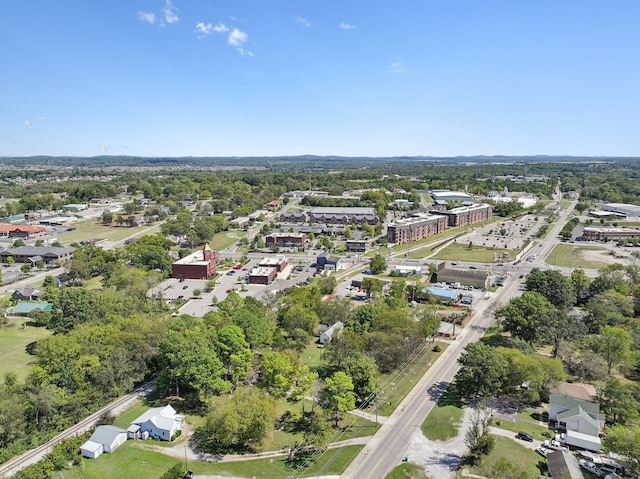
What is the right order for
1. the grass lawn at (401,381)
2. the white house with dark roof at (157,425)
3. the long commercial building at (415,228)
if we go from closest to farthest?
the white house with dark roof at (157,425), the grass lawn at (401,381), the long commercial building at (415,228)

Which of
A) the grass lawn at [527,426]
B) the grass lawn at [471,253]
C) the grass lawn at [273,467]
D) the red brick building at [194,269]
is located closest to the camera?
the grass lawn at [273,467]

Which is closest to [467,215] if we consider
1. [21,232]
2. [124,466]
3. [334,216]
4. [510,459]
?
[334,216]

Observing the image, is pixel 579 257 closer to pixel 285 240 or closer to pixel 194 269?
pixel 285 240

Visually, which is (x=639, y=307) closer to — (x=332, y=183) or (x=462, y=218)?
(x=462, y=218)

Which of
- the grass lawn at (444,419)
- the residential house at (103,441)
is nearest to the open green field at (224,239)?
the residential house at (103,441)

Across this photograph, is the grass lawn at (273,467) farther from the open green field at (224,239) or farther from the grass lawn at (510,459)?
the open green field at (224,239)

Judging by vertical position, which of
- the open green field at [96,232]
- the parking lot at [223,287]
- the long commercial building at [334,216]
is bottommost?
the parking lot at [223,287]
